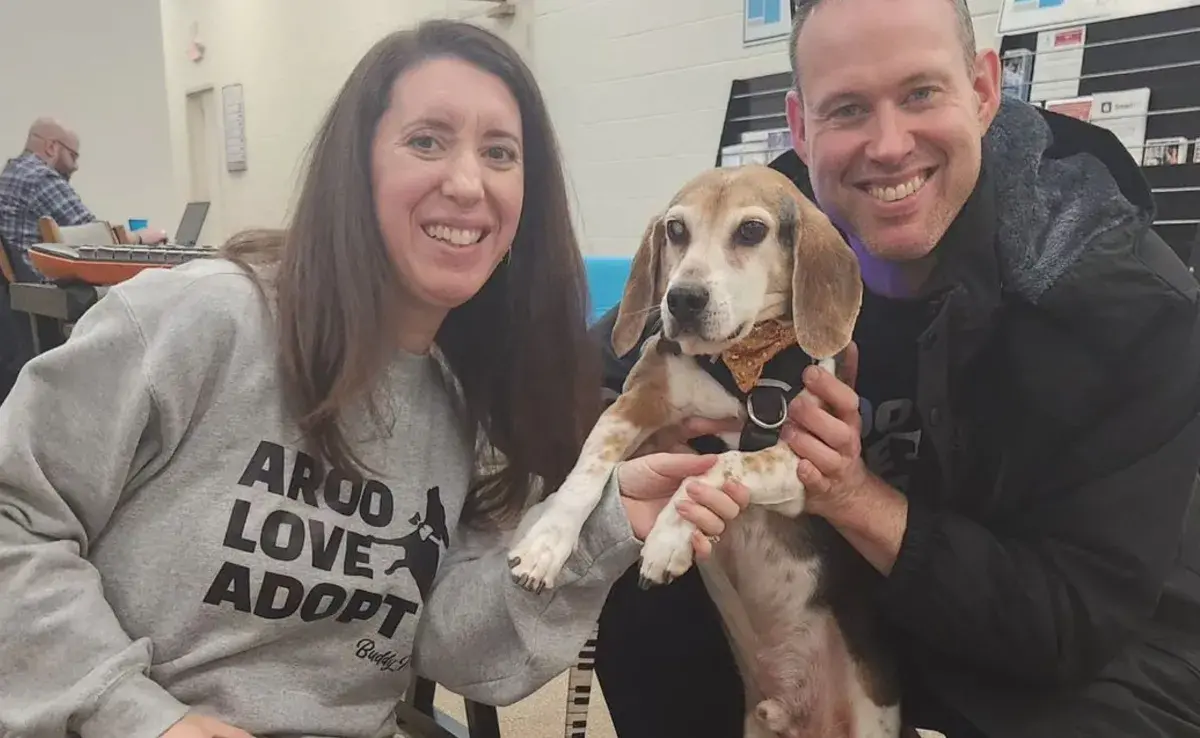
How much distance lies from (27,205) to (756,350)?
19.3 ft

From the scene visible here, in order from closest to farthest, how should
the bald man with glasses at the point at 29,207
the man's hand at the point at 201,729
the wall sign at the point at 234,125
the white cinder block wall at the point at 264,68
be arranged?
the man's hand at the point at 201,729 < the bald man with glasses at the point at 29,207 < the white cinder block wall at the point at 264,68 < the wall sign at the point at 234,125

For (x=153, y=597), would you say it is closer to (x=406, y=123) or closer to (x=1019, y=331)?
(x=406, y=123)

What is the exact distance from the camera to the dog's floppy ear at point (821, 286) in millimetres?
1552

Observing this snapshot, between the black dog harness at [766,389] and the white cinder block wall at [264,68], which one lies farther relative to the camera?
the white cinder block wall at [264,68]

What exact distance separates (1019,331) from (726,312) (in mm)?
444

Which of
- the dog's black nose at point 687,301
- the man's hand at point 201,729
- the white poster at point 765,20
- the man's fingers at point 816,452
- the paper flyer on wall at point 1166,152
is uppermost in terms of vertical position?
the white poster at point 765,20

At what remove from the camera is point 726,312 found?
1527 mm

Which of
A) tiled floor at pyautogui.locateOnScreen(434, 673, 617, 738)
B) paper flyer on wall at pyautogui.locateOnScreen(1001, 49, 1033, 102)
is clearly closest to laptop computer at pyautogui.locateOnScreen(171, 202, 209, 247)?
tiled floor at pyautogui.locateOnScreen(434, 673, 617, 738)

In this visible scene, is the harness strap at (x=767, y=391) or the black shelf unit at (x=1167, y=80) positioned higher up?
the black shelf unit at (x=1167, y=80)

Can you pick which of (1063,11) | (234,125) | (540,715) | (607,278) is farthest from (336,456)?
(234,125)

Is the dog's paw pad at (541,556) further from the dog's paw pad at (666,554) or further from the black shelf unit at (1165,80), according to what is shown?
the black shelf unit at (1165,80)

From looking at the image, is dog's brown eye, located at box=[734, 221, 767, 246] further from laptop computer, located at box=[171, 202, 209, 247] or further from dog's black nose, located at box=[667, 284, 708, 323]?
laptop computer, located at box=[171, 202, 209, 247]

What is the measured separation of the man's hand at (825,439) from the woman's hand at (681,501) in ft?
0.41

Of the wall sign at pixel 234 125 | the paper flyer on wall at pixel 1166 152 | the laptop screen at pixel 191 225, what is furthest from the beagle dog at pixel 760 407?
the wall sign at pixel 234 125
